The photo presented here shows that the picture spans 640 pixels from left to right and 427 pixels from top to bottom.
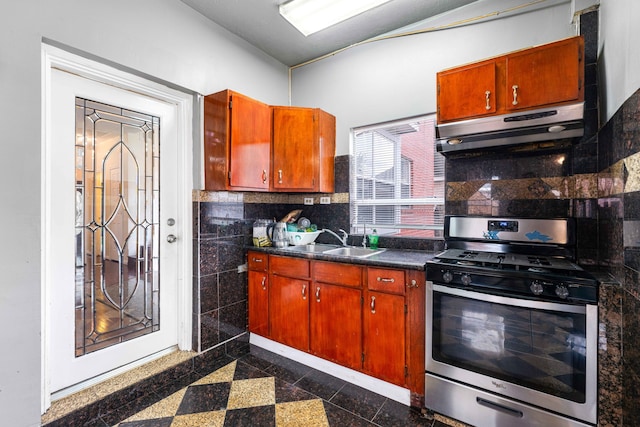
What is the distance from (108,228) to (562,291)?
2.72 metres

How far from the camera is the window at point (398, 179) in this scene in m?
2.50

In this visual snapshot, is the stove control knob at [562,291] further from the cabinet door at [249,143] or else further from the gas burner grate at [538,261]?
the cabinet door at [249,143]

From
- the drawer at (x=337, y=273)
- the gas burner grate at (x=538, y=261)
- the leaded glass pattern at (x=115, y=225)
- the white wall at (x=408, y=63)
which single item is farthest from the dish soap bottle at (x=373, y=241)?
the leaded glass pattern at (x=115, y=225)

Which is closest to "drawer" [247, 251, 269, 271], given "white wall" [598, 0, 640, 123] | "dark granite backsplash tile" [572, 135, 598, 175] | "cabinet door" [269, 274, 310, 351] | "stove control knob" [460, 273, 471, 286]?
"cabinet door" [269, 274, 310, 351]

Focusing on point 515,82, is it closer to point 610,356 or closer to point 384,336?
point 610,356

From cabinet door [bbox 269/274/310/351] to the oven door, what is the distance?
955 millimetres

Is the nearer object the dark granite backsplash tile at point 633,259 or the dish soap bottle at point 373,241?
the dark granite backsplash tile at point 633,259

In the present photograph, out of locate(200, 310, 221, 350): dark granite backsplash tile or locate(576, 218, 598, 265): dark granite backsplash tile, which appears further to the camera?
locate(200, 310, 221, 350): dark granite backsplash tile

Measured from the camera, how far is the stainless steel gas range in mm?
1431

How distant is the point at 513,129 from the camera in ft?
5.93

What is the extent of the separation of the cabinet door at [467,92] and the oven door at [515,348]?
114cm

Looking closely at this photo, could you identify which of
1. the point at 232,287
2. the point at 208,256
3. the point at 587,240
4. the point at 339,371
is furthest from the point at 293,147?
the point at 587,240

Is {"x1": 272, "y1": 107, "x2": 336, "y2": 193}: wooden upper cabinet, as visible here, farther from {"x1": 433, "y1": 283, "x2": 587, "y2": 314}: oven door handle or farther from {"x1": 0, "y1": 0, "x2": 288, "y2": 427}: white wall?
{"x1": 433, "y1": 283, "x2": 587, "y2": 314}: oven door handle

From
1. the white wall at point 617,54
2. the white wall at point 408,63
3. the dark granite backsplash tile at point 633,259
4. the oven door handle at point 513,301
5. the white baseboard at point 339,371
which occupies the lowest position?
the white baseboard at point 339,371
